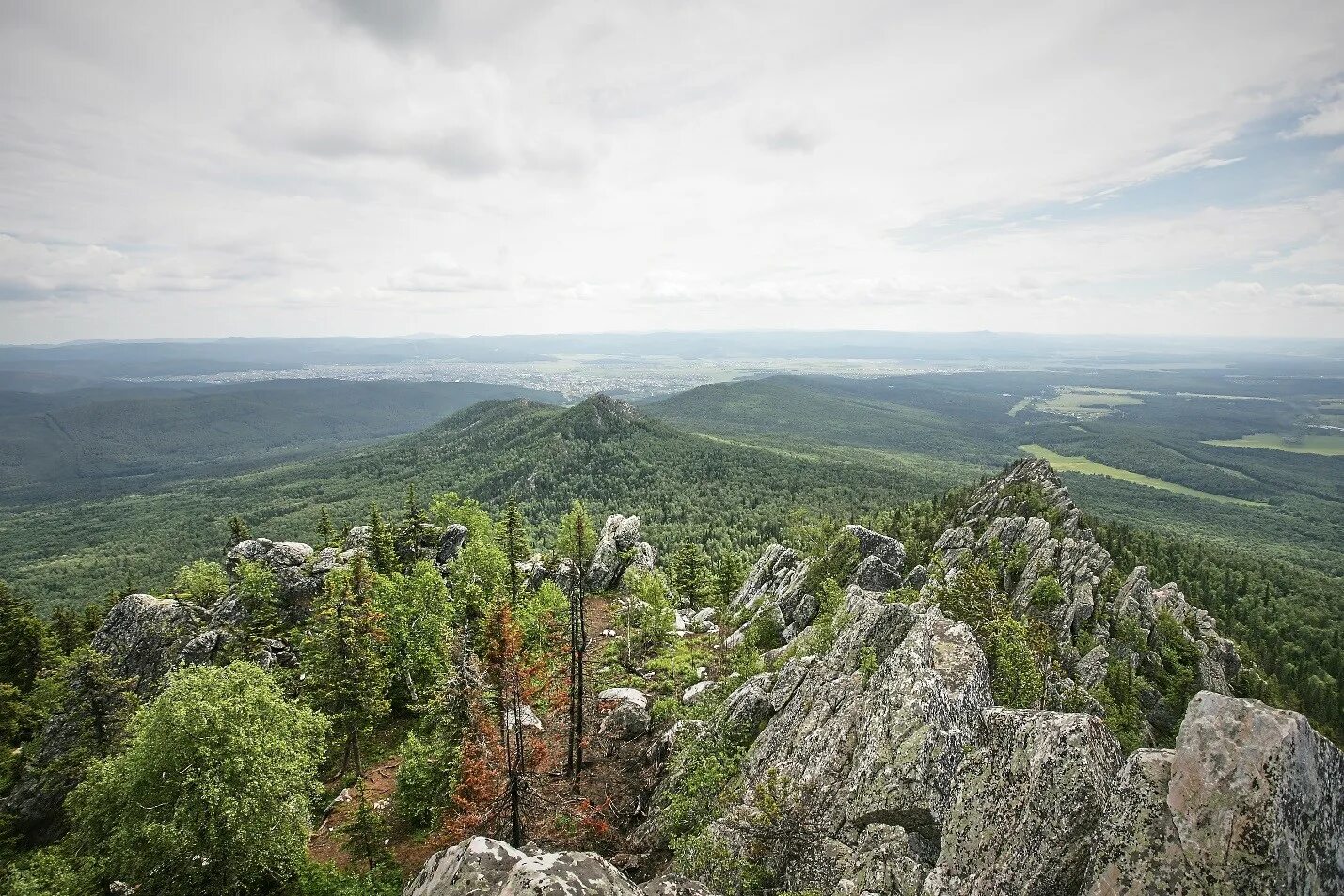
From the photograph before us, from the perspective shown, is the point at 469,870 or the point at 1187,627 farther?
the point at 1187,627

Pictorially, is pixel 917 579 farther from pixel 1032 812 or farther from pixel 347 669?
pixel 347 669

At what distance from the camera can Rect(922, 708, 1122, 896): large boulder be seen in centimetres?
1473

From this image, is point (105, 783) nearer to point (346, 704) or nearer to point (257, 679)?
point (257, 679)

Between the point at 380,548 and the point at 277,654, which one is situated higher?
the point at 380,548

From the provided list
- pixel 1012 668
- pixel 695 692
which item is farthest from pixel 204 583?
pixel 1012 668

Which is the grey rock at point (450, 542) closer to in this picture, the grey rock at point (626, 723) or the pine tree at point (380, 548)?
the pine tree at point (380, 548)

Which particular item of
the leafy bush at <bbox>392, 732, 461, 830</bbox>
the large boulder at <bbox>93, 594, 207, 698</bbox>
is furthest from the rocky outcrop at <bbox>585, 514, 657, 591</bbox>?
the large boulder at <bbox>93, 594, 207, 698</bbox>

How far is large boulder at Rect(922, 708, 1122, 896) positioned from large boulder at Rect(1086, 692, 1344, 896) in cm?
160

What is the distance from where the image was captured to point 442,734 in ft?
100

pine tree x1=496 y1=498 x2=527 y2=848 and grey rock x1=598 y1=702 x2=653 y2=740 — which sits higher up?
pine tree x1=496 y1=498 x2=527 y2=848

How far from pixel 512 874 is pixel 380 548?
Answer: 4802 cm

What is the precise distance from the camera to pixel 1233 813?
11789 mm

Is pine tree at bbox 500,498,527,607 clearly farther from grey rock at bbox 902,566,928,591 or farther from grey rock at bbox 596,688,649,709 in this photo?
grey rock at bbox 902,566,928,591

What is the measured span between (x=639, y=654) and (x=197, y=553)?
195004 mm
